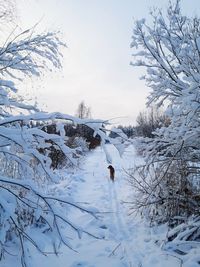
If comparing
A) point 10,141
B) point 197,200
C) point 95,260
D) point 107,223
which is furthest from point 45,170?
point 107,223

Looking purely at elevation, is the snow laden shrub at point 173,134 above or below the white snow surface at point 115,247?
above

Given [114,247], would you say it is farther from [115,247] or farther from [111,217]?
[111,217]

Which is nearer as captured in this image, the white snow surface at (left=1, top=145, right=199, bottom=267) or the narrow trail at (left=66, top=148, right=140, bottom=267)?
the white snow surface at (left=1, top=145, right=199, bottom=267)

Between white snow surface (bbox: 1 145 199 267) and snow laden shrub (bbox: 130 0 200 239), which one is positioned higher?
snow laden shrub (bbox: 130 0 200 239)

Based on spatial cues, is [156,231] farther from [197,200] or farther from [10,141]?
[10,141]

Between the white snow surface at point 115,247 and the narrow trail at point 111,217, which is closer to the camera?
the white snow surface at point 115,247

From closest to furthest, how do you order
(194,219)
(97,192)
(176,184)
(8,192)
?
1. (8,192)
2. (194,219)
3. (176,184)
4. (97,192)

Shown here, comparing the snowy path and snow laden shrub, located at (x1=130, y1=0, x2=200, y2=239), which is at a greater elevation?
snow laden shrub, located at (x1=130, y1=0, x2=200, y2=239)

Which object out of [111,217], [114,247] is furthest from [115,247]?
[111,217]

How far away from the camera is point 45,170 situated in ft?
10.3

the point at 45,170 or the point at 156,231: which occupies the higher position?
the point at 45,170

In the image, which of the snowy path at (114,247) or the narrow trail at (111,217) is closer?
the snowy path at (114,247)

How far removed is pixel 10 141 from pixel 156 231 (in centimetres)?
468

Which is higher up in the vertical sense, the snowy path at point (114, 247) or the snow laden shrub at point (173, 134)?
the snow laden shrub at point (173, 134)
